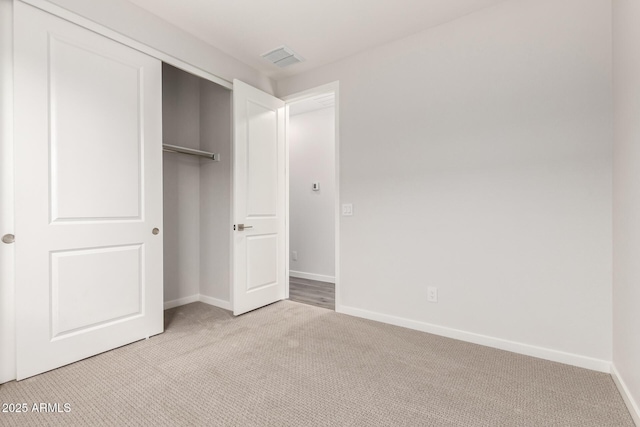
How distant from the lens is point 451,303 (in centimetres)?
255

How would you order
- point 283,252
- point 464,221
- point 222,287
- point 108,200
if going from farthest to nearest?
point 283,252 → point 222,287 → point 464,221 → point 108,200

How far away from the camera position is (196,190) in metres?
3.61

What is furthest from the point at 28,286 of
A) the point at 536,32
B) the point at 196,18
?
the point at 536,32

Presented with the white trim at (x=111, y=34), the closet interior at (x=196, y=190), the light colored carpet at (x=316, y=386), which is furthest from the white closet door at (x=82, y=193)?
the closet interior at (x=196, y=190)

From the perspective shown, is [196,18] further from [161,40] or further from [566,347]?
[566,347]

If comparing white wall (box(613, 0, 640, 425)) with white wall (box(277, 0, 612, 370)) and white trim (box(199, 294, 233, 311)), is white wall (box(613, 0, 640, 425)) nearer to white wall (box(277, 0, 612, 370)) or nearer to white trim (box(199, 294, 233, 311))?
white wall (box(277, 0, 612, 370))

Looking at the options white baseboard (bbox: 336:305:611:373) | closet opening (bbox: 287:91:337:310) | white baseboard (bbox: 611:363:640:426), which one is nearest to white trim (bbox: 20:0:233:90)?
closet opening (bbox: 287:91:337:310)

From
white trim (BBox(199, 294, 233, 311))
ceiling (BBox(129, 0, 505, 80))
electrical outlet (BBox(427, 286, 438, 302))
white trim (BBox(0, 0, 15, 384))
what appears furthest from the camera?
white trim (BBox(199, 294, 233, 311))

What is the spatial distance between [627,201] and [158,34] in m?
3.37

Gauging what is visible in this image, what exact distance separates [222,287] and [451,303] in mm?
2302

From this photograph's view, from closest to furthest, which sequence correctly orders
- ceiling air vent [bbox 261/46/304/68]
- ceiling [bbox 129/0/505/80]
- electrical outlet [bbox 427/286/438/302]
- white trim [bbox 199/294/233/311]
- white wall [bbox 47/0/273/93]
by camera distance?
white wall [bbox 47/0/273/93]
ceiling [bbox 129/0/505/80]
electrical outlet [bbox 427/286/438/302]
ceiling air vent [bbox 261/46/304/68]
white trim [bbox 199/294/233/311]

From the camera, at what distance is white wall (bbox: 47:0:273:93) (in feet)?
7.03

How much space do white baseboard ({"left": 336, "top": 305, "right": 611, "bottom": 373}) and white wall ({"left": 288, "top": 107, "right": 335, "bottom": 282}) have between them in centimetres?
177

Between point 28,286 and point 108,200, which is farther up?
point 108,200
